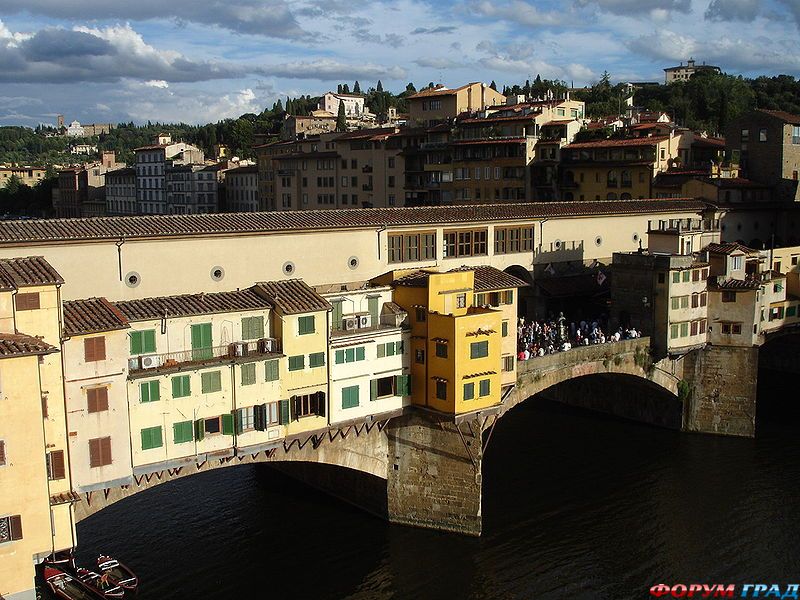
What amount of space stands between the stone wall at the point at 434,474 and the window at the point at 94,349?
1556cm

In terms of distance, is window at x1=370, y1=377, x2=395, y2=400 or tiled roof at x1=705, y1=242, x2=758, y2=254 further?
tiled roof at x1=705, y1=242, x2=758, y2=254

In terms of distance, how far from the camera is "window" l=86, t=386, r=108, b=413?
30.2 m

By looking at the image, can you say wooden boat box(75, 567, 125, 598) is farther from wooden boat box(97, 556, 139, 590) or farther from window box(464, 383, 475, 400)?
window box(464, 383, 475, 400)

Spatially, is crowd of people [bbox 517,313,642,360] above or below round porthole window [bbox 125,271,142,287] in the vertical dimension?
below

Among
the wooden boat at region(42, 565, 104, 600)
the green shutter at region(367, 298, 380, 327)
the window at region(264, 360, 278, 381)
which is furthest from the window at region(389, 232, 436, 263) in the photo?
the wooden boat at region(42, 565, 104, 600)

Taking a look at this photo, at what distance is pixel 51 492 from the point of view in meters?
29.0

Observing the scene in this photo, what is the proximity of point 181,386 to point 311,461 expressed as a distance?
8.35 metres

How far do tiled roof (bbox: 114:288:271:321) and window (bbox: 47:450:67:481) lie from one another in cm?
570

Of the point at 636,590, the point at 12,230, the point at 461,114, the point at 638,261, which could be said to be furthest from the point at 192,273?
the point at 461,114

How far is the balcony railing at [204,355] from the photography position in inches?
1276

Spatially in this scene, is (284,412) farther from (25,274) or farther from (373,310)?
(25,274)

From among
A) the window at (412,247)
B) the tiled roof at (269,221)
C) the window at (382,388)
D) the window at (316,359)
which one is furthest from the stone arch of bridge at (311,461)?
the window at (412,247)

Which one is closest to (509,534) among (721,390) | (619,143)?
(721,390)

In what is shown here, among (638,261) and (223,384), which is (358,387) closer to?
(223,384)
